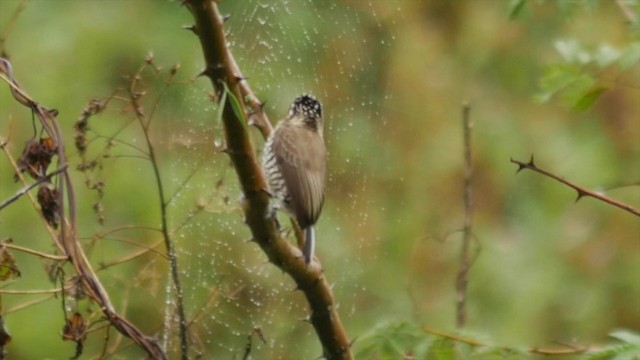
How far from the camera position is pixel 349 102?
585 cm

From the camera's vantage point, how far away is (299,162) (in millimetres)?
4074

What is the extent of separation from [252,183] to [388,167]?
3.13 m

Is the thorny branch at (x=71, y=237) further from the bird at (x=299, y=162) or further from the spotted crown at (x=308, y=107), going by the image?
the spotted crown at (x=308, y=107)

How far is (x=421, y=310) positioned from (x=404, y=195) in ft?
1.94

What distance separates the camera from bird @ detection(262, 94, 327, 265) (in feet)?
13.0

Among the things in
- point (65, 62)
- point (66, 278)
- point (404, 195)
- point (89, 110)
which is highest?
point (65, 62)

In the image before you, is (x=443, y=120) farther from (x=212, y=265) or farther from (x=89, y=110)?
(x=89, y=110)

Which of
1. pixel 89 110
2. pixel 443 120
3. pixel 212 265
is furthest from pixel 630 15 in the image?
pixel 443 120

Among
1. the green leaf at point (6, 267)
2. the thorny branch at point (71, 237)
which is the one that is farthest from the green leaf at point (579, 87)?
the green leaf at point (6, 267)

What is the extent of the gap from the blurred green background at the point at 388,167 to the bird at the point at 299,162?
2.09ft

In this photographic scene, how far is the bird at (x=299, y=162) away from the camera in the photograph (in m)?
3.96

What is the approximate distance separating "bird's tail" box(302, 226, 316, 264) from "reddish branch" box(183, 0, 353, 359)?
0.07ft

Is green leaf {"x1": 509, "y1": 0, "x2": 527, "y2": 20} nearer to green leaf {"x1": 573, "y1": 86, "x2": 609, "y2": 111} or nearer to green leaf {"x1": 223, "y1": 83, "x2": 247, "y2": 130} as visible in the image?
green leaf {"x1": 573, "y1": 86, "x2": 609, "y2": 111}

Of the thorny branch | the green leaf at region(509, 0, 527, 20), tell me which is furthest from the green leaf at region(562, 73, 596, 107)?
the thorny branch
